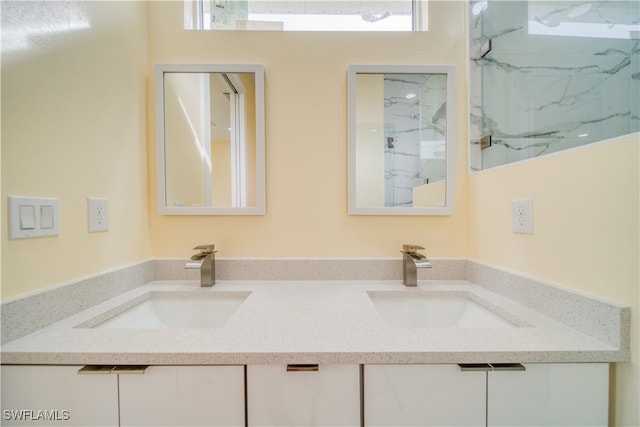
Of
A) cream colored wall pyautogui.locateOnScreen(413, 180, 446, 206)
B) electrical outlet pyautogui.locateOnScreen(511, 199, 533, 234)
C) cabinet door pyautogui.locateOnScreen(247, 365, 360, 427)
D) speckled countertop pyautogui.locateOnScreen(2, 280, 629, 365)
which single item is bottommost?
cabinet door pyautogui.locateOnScreen(247, 365, 360, 427)

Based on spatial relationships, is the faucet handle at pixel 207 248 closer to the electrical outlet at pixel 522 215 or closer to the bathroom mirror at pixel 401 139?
the bathroom mirror at pixel 401 139

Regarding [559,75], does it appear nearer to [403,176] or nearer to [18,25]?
[403,176]

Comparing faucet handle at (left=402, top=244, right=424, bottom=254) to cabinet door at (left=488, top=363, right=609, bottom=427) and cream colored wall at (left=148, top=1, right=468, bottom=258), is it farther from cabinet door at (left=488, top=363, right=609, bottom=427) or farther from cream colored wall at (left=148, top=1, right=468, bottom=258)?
cabinet door at (left=488, top=363, right=609, bottom=427)

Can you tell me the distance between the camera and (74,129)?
30.0 inches

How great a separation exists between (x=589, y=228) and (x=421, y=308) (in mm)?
542

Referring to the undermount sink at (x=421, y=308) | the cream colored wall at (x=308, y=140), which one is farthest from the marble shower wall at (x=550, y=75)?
the undermount sink at (x=421, y=308)

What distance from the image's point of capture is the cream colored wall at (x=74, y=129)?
2.02ft

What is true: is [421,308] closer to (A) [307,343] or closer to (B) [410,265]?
(B) [410,265]

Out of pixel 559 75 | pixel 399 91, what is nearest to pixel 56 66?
pixel 399 91

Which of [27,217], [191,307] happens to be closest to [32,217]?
[27,217]

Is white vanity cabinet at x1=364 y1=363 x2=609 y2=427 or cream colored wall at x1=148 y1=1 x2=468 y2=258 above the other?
cream colored wall at x1=148 y1=1 x2=468 y2=258

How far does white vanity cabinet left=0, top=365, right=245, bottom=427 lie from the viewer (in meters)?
0.57

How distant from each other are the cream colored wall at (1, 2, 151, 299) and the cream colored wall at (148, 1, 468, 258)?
12 centimetres

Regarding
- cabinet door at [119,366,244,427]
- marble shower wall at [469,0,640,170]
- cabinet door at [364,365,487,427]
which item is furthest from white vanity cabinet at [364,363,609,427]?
marble shower wall at [469,0,640,170]
